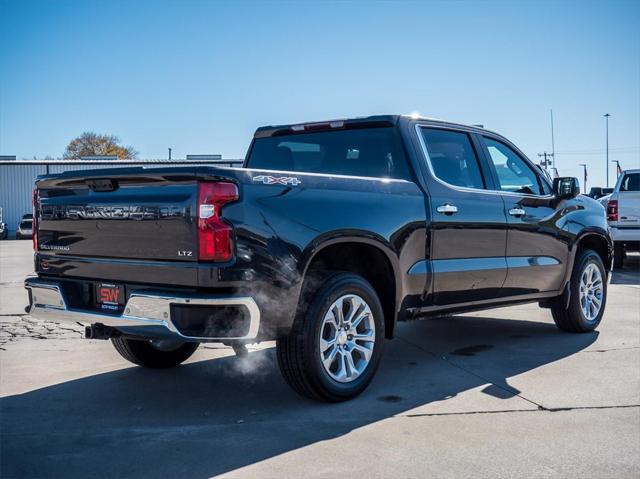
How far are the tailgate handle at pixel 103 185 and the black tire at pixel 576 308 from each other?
4423 millimetres

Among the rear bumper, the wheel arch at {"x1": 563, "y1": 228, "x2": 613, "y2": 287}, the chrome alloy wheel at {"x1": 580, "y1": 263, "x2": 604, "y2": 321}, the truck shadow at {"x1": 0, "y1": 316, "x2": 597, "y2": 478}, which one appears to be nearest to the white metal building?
the rear bumper

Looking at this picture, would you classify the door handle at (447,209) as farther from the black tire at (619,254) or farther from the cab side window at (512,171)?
the black tire at (619,254)

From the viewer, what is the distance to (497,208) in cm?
581

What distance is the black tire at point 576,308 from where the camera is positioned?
680 cm

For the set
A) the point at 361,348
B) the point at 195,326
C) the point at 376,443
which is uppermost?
the point at 195,326

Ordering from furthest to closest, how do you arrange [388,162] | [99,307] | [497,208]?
1. [497,208]
2. [388,162]
3. [99,307]

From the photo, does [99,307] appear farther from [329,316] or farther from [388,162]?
[388,162]

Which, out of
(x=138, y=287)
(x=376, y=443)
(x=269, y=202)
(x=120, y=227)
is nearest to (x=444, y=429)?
(x=376, y=443)

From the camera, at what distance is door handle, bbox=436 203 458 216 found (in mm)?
5204

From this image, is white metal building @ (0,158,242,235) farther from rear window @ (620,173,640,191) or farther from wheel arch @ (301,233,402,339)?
wheel arch @ (301,233,402,339)

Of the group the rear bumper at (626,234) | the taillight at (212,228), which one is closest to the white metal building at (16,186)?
the rear bumper at (626,234)

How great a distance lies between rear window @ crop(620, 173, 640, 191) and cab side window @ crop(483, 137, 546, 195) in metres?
8.54

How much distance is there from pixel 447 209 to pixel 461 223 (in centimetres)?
22

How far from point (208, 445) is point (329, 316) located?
44.5 inches
